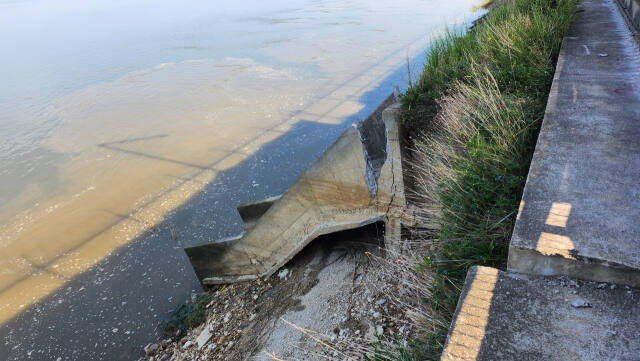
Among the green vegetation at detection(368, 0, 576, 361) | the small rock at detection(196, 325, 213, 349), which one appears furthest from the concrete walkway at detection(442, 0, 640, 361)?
the small rock at detection(196, 325, 213, 349)

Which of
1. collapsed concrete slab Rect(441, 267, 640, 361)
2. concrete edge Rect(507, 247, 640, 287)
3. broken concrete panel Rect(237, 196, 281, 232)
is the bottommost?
broken concrete panel Rect(237, 196, 281, 232)

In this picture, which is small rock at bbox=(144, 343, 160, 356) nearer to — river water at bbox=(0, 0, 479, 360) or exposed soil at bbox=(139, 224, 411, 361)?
exposed soil at bbox=(139, 224, 411, 361)

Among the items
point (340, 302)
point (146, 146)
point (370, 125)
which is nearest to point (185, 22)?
point (146, 146)

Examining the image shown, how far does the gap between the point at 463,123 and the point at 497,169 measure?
978 millimetres

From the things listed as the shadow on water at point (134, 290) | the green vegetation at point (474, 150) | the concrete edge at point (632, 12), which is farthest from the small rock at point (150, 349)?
the concrete edge at point (632, 12)

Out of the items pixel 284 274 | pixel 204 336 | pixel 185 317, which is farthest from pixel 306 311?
pixel 185 317

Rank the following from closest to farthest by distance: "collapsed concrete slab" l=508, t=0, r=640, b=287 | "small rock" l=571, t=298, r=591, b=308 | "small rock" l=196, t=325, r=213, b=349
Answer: "small rock" l=571, t=298, r=591, b=308
"collapsed concrete slab" l=508, t=0, r=640, b=287
"small rock" l=196, t=325, r=213, b=349

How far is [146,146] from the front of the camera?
44.9 feet

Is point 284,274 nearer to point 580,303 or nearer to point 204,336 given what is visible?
point 204,336

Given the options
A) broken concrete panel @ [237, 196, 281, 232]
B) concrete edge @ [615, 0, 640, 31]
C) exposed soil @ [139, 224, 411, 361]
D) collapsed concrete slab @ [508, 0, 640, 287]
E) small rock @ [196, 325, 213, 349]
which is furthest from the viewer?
broken concrete panel @ [237, 196, 281, 232]

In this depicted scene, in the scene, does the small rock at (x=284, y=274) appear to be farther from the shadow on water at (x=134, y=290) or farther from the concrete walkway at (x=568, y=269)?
the concrete walkway at (x=568, y=269)

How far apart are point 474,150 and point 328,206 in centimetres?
291

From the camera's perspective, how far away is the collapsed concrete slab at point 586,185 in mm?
2352

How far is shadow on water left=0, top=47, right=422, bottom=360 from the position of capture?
6754 mm
